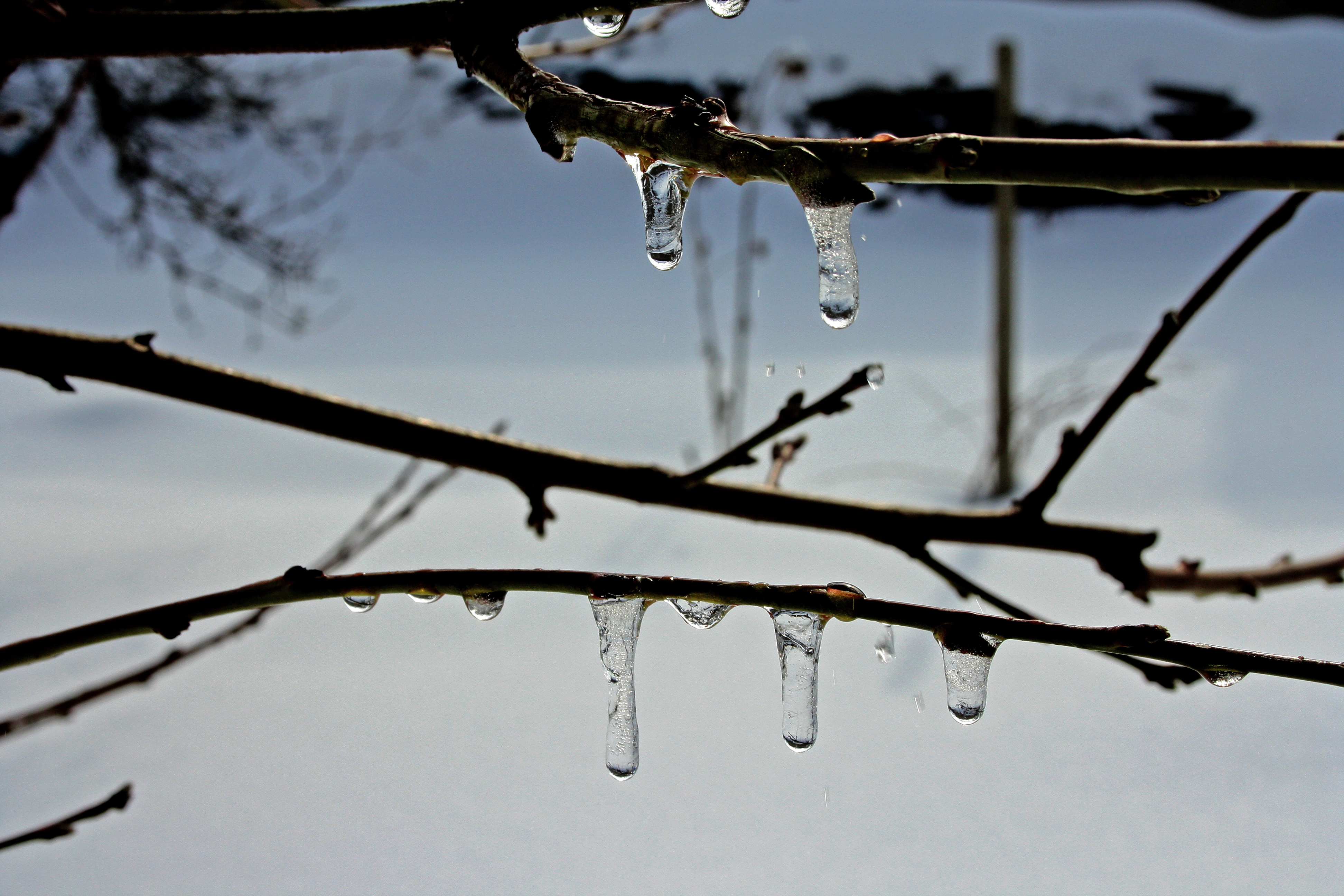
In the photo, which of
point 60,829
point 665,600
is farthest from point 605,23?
point 60,829

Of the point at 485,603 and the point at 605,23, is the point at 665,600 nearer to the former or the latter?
the point at 485,603

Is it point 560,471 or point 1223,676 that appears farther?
point 560,471

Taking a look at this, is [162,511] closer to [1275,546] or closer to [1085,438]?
[1085,438]

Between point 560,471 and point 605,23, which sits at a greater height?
point 605,23

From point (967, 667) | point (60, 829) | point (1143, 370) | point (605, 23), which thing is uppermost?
point (605, 23)

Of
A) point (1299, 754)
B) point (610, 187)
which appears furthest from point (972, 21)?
point (1299, 754)

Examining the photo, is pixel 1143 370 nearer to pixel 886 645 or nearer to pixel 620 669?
pixel 886 645

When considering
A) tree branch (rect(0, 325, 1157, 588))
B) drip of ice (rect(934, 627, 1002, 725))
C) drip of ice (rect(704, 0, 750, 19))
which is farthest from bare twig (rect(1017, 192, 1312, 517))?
drip of ice (rect(704, 0, 750, 19))
